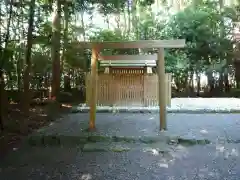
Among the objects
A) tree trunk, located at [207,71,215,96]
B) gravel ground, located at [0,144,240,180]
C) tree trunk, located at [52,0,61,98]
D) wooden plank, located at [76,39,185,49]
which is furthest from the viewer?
tree trunk, located at [207,71,215,96]

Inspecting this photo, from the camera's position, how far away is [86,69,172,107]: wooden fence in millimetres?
10352

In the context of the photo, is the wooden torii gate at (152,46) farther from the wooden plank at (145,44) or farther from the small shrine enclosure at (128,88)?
the small shrine enclosure at (128,88)

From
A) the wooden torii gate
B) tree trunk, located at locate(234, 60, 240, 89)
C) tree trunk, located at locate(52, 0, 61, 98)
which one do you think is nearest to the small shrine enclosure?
tree trunk, located at locate(52, 0, 61, 98)

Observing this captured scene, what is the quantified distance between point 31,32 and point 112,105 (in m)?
4.12

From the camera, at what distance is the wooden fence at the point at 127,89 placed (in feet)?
34.0

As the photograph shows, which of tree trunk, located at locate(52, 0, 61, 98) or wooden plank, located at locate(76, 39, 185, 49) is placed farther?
tree trunk, located at locate(52, 0, 61, 98)

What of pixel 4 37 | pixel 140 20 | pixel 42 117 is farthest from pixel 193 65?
pixel 4 37

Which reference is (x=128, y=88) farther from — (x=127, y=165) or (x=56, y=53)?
(x=127, y=165)

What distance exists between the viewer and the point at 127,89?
10.4 meters

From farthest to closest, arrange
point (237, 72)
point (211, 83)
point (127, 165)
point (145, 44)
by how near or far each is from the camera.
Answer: point (211, 83)
point (237, 72)
point (145, 44)
point (127, 165)

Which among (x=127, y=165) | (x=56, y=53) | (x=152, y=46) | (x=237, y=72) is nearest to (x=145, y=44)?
(x=152, y=46)

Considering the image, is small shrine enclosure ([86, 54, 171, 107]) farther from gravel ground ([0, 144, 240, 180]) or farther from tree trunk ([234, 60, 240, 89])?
tree trunk ([234, 60, 240, 89])

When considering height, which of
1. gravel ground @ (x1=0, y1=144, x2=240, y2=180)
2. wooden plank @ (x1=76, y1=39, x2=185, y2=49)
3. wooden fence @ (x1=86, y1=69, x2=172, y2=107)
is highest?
wooden plank @ (x1=76, y1=39, x2=185, y2=49)

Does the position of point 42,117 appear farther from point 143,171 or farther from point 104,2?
point 143,171
